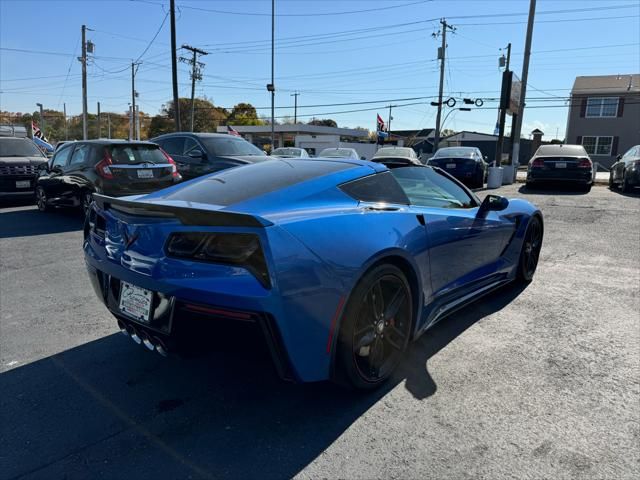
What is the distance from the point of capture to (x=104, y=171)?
7.77 m

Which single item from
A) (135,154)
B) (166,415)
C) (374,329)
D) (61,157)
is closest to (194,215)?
(166,415)

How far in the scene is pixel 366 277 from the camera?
244cm

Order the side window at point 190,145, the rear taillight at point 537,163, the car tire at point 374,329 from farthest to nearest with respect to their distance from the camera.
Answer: the rear taillight at point 537,163 < the side window at point 190,145 < the car tire at point 374,329

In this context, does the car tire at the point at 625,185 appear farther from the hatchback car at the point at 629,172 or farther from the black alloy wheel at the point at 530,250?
the black alloy wheel at the point at 530,250

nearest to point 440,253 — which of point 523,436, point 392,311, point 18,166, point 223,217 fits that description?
point 392,311

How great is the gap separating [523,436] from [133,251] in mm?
2169

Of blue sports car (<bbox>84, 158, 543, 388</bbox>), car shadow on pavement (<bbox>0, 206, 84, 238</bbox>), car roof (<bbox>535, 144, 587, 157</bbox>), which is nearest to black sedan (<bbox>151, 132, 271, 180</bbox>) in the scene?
car shadow on pavement (<bbox>0, 206, 84, 238</bbox>)

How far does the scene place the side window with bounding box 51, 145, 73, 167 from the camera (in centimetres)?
870

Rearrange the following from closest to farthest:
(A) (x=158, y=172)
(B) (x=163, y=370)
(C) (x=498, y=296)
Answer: (B) (x=163, y=370) → (C) (x=498, y=296) → (A) (x=158, y=172)

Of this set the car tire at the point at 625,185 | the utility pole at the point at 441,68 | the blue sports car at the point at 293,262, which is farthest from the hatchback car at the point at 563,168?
the utility pole at the point at 441,68

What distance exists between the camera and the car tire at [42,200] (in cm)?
907

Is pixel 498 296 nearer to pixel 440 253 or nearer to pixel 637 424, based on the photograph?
pixel 440 253

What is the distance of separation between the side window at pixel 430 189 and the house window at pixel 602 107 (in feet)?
123

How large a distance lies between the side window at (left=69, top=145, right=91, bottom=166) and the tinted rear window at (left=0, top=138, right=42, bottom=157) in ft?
10.1
